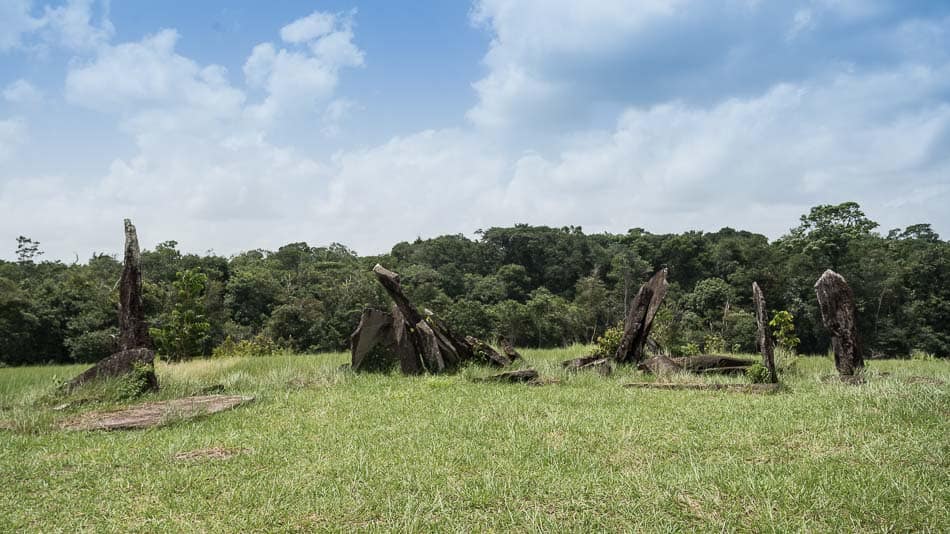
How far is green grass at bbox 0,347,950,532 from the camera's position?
3795mm

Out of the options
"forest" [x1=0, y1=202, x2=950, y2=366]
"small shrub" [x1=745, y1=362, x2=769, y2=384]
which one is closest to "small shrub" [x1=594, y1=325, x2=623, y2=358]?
"small shrub" [x1=745, y1=362, x2=769, y2=384]

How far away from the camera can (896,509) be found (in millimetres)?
3697

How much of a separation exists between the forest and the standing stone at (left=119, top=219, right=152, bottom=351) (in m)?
12.6

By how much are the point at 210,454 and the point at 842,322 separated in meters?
10.4

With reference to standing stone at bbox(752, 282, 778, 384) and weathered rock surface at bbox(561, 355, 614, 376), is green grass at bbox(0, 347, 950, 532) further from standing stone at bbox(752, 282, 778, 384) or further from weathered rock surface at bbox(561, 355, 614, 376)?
weathered rock surface at bbox(561, 355, 614, 376)

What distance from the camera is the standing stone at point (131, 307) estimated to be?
33.0 ft

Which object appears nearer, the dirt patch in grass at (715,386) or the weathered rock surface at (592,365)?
the dirt patch in grass at (715,386)

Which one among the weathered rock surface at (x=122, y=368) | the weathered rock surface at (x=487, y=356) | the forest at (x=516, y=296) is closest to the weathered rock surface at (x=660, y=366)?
the weathered rock surface at (x=487, y=356)

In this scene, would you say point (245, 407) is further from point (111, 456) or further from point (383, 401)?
point (111, 456)

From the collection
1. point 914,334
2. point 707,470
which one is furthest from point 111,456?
point 914,334

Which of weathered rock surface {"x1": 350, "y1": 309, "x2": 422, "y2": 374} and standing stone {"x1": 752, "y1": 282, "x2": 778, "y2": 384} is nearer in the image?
standing stone {"x1": 752, "y1": 282, "x2": 778, "y2": 384}

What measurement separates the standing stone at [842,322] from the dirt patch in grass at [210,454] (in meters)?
9.88

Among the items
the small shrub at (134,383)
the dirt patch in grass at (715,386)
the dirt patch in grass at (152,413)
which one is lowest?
the dirt patch in grass at (715,386)

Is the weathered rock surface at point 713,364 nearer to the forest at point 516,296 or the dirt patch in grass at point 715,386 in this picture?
the dirt patch in grass at point 715,386
